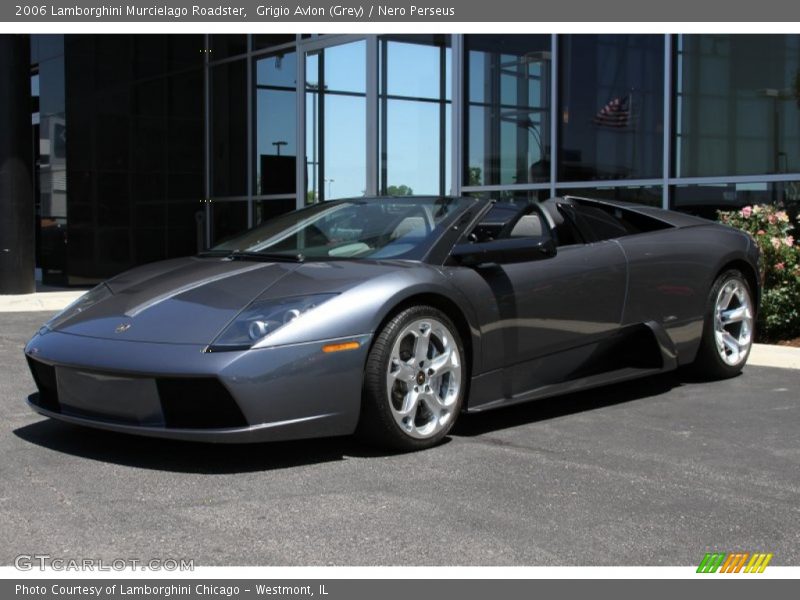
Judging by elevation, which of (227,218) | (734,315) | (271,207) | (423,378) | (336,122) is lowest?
(423,378)

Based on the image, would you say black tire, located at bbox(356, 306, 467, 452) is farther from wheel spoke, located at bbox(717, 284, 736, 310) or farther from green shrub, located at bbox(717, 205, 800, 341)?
green shrub, located at bbox(717, 205, 800, 341)

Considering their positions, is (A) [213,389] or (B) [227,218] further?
(B) [227,218]

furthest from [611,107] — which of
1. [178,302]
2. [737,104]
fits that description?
[178,302]

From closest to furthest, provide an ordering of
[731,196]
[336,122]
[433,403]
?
[433,403], [731,196], [336,122]

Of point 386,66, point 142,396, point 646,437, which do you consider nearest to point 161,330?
point 142,396

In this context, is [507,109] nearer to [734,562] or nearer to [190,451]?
[190,451]

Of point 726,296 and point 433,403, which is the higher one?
point 726,296

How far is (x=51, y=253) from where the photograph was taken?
15.3 metres

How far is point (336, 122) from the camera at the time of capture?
1414 cm

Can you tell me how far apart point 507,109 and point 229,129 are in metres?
5.94

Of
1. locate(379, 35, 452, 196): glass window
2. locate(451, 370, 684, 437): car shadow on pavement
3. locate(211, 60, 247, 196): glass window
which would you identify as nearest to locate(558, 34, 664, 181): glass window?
locate(379, 35, 452, 196): glass window

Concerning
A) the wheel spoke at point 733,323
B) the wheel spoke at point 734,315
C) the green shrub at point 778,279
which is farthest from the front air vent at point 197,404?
the green shrub at point 778,279

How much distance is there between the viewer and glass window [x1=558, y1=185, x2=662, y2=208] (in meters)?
10.3

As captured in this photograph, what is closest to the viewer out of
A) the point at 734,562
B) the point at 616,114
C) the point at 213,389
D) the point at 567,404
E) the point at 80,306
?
the point at 734,562
